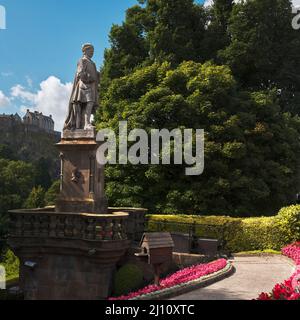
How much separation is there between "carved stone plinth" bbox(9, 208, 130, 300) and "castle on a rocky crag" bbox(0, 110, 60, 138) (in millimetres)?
92048

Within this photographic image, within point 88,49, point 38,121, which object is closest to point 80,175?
point 88,49

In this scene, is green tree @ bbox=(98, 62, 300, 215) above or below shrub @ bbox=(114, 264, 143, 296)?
above

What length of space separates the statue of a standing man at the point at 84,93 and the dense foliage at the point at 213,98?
8.18m

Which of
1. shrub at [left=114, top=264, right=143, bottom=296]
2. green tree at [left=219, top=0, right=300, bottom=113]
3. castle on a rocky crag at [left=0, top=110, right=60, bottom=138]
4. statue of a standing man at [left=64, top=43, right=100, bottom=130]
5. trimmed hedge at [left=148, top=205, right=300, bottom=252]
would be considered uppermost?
castle on a rocky crag at [left=0, top=110, right=60, bottom=138]

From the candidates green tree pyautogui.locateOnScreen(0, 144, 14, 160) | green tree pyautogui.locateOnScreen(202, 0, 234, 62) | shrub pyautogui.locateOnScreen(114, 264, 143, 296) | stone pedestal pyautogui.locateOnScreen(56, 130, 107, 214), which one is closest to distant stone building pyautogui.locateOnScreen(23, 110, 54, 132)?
green tree pyautogui.locateOnScreen(0, 144, 14, 160)

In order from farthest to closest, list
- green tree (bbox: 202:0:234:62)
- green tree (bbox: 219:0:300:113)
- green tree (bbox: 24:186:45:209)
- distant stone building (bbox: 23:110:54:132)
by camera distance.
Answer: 1. distant stone building (bbox: 23:110:54:132)
2. green tree (bbox: 24:186:45:209)
3. green tree (bbox: 202:0:234:62)
4. green tree (bbox: 219:0:300:113)

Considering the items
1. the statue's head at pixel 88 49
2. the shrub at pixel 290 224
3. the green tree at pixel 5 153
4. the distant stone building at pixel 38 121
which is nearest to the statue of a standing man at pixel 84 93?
the statue's head at pixel 88 49

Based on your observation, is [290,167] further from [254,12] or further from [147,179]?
[254,12]

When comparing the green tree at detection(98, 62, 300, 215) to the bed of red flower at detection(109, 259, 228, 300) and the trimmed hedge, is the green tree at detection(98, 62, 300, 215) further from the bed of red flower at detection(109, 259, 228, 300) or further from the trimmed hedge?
the bed of red flower at detection(109, 259, 228, 300)

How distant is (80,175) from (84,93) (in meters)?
3.49

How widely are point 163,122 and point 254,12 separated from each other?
43.7ft

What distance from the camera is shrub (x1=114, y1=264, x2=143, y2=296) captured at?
44.7 feet

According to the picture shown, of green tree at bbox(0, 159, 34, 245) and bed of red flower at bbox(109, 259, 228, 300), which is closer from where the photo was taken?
bed of red flower at bbox(109, 259, 228, 300)

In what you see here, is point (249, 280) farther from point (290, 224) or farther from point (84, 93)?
point (84, 93)
